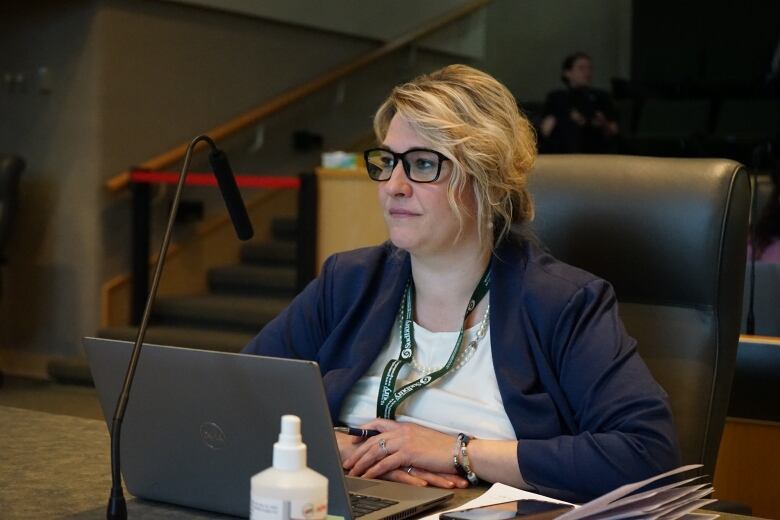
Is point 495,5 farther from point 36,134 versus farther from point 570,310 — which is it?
point 570,310

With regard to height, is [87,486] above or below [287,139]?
below

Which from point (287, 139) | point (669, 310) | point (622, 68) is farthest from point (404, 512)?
point (622, 68)

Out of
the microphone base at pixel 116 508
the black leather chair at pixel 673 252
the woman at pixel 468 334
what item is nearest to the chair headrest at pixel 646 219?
the black leather chair at pixel 673 252

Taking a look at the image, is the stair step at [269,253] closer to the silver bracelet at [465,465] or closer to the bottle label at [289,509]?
the silver bracelet at [465,465]

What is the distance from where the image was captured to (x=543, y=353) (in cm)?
166

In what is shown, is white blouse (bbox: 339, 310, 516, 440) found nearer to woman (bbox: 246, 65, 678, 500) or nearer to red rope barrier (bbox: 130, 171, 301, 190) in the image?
woman (bbox: 246, 65, 678, 500)

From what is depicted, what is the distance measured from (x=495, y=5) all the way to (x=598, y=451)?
7.01m

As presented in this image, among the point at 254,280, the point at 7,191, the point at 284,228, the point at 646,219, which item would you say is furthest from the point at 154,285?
the point at 284,228

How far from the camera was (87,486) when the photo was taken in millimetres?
1425

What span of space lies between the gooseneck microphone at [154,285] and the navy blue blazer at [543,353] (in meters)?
0.35

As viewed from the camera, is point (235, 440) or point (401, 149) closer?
point (235, 440)

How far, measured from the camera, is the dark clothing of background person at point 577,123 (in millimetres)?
6676

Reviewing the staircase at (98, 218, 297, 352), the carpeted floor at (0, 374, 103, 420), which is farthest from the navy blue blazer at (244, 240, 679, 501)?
the staircase at (98, 218, 297, 352)

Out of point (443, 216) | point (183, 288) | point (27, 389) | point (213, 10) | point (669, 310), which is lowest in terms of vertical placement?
point (27, 389)
